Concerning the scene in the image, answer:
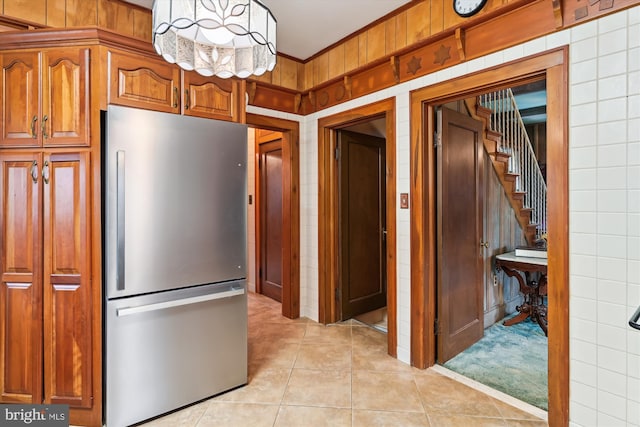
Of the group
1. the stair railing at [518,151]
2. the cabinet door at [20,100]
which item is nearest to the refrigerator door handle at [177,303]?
the cabinet door at [20,100]

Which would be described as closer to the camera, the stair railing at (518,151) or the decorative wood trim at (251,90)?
the decorative wood trim at (251,90)

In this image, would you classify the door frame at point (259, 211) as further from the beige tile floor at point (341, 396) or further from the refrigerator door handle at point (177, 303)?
the refrigerator door handle at point (177, 303)

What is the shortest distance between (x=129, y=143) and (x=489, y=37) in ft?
7.67

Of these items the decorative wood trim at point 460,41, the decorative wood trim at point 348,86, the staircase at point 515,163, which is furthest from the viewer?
the staircase at point 515,163

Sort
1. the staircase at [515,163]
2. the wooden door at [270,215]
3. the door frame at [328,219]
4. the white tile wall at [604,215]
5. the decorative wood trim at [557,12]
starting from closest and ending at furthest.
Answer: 1. the white tile wall at [604,215]
2. the decorative wood trim at [557,12]
3. the door frame at [328,219]
4. the staircase at [515,163]
5. the wooden door at [270,215]

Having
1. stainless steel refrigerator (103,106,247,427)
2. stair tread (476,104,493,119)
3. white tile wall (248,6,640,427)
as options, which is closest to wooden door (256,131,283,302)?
stainless steel refrigerator (103,106,247,427)

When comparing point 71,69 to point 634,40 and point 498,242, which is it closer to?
point 634,40

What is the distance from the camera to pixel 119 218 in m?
1.85

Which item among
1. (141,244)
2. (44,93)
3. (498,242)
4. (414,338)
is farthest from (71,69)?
(498,242)

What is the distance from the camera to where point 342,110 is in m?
3.25

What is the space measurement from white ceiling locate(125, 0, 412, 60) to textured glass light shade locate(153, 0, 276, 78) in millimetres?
1020

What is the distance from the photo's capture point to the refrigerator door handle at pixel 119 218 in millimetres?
1848

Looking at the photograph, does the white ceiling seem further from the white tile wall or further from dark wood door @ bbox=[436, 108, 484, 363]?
the white tile wall

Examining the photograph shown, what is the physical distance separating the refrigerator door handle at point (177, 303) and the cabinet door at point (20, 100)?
1084 mm
